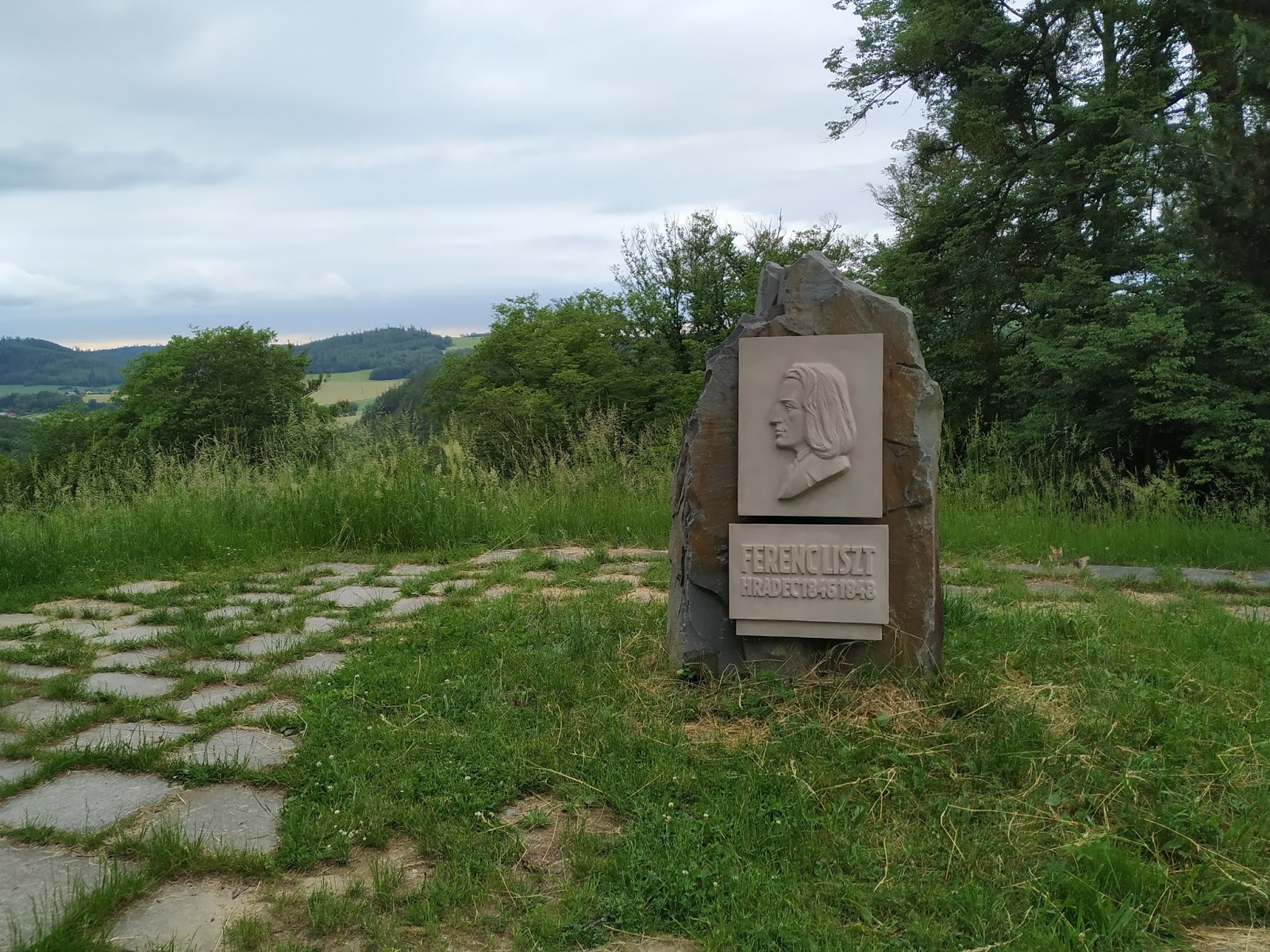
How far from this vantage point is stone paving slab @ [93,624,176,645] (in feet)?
13.9

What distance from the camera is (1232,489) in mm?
9109

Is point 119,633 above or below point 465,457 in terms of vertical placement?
below

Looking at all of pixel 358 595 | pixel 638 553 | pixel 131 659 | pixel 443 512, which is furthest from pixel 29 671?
pixel 638 553

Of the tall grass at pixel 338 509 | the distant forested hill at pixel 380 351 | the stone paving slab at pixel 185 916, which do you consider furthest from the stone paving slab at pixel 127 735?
the distant forested hill at pixel 380 351

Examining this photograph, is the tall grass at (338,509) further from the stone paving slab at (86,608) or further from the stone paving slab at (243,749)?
the stone paving slab at (243,749)

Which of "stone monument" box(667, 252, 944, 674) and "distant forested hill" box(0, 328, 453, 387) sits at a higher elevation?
"distant forested hill" box(0, 328, 453, 387)

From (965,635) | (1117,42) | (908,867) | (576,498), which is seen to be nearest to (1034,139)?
(1117,42)

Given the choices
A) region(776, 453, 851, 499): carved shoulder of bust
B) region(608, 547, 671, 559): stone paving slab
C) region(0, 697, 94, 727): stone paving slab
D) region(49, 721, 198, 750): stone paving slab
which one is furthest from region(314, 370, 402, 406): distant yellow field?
region(776, 453, 851, 499): carved shoulder of bust

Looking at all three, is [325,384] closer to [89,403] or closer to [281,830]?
[89,403]

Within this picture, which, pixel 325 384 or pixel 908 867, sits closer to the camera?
pixel 908 867

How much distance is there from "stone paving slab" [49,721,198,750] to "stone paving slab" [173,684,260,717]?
0.10m

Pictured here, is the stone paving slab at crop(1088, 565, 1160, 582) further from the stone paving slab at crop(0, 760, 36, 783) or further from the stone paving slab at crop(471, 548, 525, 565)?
Result: the stone paving slab at crop(0, 760, 36, 783)

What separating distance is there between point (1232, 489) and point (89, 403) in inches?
1297

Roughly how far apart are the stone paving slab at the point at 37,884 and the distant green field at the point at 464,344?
2625 cm
